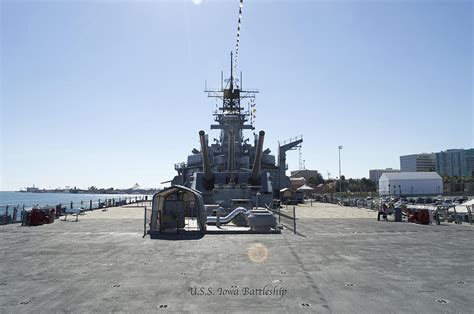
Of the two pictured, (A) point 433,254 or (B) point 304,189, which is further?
(B) point 304,189

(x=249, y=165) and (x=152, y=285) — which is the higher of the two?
(x=249, y=165)

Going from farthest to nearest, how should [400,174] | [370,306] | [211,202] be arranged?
1. [400,174]
2. [211,202]
3. [370,306]

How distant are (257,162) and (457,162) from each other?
199267mm

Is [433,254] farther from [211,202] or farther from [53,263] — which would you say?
[211,202]

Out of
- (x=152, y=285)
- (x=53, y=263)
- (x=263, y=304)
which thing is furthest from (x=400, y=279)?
(x=53, y=263)

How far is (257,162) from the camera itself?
29938 millimetres

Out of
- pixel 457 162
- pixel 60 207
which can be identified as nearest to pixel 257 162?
pixel 60 207

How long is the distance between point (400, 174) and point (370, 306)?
109892 millimetres

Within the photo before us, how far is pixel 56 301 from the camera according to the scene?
5887 mm

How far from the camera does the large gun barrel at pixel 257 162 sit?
28.2 m

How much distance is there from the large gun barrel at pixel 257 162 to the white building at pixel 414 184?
8086 centimetres

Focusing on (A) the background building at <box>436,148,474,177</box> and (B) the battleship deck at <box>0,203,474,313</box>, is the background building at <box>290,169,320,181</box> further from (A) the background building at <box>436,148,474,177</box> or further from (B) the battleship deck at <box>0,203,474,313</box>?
(B) the battleship deck at <box>0,203,474,313</box>

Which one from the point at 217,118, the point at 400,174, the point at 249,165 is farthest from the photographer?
the point at 400,174

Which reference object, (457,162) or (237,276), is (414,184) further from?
(457,162)
